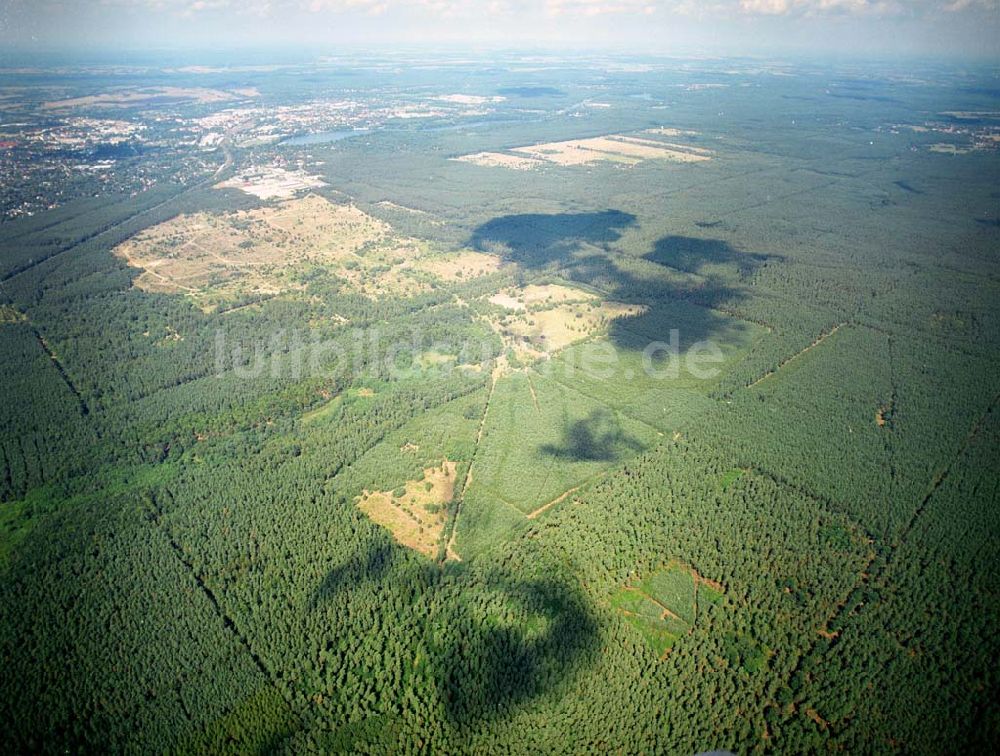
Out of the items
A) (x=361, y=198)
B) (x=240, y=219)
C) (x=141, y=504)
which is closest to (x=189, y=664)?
(x=141, y=504)

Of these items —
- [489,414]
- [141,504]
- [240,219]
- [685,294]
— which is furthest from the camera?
[240,219]

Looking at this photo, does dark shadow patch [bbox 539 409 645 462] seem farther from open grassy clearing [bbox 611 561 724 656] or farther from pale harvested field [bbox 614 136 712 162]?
pale harvested field [bbox 614 136 712 162]

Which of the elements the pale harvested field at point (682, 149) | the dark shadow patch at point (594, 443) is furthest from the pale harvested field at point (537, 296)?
the pale harvested field at point (682, 149)

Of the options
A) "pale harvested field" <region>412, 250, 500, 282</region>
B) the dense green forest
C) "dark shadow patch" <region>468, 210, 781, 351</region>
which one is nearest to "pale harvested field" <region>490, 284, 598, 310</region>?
the dense green forest

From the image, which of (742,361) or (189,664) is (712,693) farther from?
(742,361)

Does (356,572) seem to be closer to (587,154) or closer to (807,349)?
(807,349)

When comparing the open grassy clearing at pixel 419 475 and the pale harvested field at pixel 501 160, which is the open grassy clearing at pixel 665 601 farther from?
the pale harvested field at pixel 501 160

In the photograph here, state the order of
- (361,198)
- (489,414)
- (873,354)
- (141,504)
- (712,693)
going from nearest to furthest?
(712,693), (141,504), (489,414), (873,354), (361,198)
